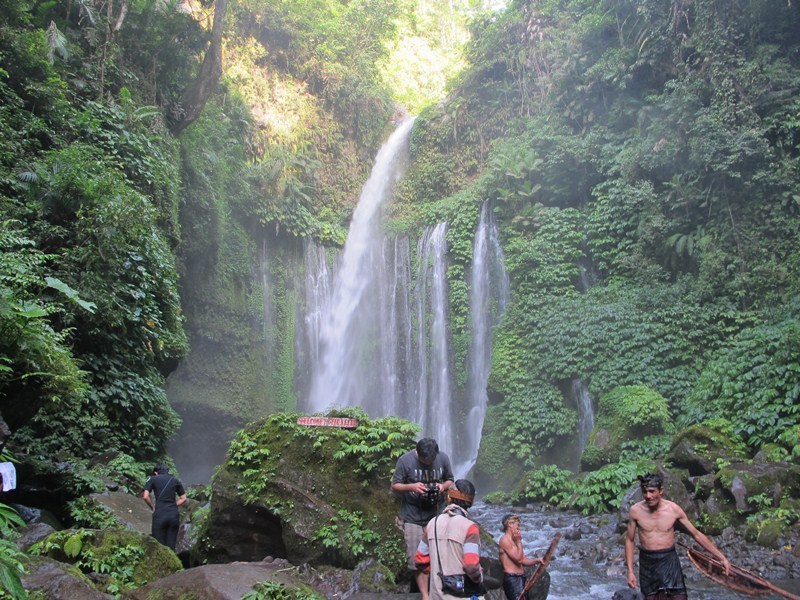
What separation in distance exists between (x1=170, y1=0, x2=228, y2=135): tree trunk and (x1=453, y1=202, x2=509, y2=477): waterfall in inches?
356

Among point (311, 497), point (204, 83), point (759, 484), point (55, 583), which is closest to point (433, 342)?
point (204, 83)

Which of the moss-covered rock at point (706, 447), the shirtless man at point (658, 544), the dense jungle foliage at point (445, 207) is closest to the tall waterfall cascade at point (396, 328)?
the dense jungle foliage at point (445, 207)

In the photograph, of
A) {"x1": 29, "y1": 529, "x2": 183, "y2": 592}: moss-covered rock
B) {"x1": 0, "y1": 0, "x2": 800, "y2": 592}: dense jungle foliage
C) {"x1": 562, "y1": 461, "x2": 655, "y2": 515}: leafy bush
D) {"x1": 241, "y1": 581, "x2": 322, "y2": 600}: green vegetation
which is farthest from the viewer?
{"x1": 562, "y1": 461, "x2": 655, "y2": 515}: leafy bush

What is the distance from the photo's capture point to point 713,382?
11328 millimetres

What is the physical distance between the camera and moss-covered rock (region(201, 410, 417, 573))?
588cm

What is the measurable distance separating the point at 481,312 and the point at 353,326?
4.91 m

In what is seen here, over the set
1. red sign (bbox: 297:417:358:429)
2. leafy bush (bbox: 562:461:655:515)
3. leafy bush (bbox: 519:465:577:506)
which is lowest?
leafy bush (bbox: 519:465:577:506)

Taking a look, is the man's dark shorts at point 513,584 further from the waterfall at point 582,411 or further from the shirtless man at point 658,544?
the waterfall at point 582,411

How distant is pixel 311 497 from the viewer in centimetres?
615

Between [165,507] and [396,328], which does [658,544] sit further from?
[396,328]

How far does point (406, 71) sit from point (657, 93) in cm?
1672

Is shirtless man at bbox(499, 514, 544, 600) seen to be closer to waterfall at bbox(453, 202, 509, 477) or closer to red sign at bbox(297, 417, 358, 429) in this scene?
red sign at bbox(297, 417, 358, 429)

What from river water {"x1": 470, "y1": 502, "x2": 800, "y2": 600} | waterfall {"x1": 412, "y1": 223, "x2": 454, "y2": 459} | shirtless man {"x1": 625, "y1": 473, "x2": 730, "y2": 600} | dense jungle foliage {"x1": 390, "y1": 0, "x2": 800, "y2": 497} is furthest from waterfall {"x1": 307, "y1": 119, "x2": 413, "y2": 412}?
shirtless man {"x1": 625, "y1": 473, "x2": 730, "y2": 600}

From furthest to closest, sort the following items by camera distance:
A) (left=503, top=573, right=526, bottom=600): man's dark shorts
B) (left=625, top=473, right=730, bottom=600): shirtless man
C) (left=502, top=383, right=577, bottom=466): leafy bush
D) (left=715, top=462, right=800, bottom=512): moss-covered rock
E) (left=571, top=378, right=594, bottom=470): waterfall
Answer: (left=502, top=383, right=577, bottom=466): leafy bush < (left=571, top=378, right=594, bottom=470): waterfall < (left=715, top=462, right=800, bottom=512): moss-covered rock < (left=503, top=573, right=526, bottom=600): man's dark shorts < (left=625, top=473, right=730, bottom=600): shirtless man
